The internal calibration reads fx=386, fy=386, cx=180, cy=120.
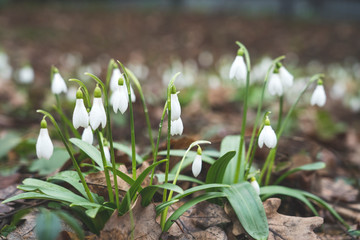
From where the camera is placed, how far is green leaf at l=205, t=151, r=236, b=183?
1736mm

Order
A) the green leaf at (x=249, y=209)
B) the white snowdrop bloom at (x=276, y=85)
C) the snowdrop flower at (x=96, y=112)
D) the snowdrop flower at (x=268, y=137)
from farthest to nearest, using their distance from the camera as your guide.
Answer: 1. the white snowdrop bloom at (x=276, y=85)
2. the snowdrop flower at (x=268, y=137)
3. the green leaf at (x=249, y=209)
4. the snowdrop flower at (x=96, y=112)

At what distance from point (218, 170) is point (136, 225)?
469 millimetres

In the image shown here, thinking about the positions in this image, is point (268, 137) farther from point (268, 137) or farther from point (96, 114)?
point (96, 114)

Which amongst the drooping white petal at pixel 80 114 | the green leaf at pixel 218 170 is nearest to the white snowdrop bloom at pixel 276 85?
the green leaf at pixel 218 170

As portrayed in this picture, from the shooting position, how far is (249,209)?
5.44ft

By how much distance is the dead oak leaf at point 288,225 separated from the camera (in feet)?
5.62

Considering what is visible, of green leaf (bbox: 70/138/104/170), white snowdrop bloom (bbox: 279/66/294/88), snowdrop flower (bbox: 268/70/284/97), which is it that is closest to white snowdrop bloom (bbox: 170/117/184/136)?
green leaf (bbox: 70/138/104/170)

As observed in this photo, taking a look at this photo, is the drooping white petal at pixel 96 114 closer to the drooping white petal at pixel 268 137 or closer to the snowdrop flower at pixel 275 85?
the drooping white petal at pixel 268 137

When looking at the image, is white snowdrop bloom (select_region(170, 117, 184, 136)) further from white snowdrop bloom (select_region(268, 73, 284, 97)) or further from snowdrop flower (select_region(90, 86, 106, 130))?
white snowdrop bloom (select_region(268, 73, 284, 97))

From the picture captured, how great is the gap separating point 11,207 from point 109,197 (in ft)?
1.64

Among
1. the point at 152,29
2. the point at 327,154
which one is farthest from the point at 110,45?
the point at 327,154

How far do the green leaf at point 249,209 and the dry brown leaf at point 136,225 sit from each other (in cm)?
35

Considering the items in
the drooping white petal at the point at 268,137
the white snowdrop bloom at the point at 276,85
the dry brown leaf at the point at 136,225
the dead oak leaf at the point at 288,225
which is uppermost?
the white snowdrop bloom at the point at 276,85

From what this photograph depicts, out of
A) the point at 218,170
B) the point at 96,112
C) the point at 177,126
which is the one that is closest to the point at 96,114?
the point at 96,112
